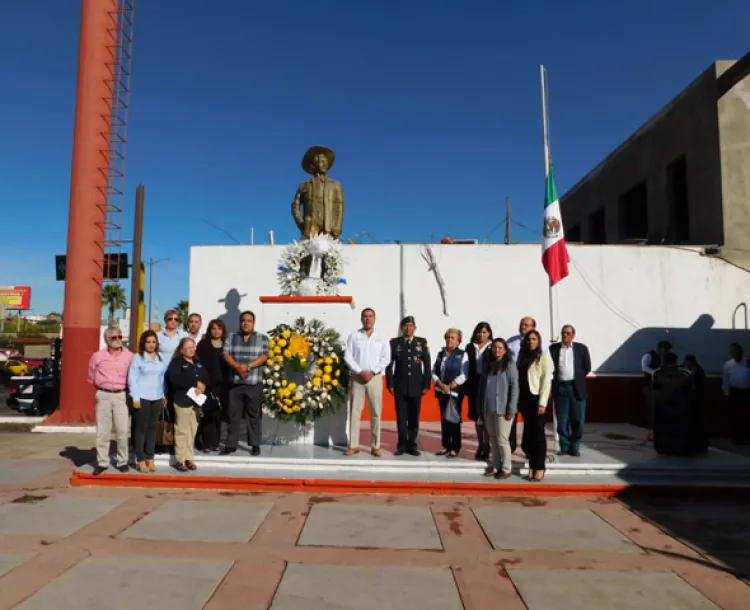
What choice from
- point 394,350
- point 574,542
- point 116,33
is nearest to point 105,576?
point 574,542

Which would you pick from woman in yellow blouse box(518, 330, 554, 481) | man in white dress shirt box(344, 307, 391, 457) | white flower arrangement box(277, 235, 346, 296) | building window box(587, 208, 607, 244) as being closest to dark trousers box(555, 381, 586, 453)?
woman in yellow blouse box(518, 330, 554, 481)

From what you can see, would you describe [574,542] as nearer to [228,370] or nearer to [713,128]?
[228,370]

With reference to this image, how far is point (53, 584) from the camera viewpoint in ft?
11.5

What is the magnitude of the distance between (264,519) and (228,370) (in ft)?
7.27

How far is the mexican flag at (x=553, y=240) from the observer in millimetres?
7414

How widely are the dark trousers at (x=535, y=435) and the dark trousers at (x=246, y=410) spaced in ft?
10.4

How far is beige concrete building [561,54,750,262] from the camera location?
10711 mm

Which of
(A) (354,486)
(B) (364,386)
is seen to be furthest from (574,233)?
(A) (354,486)

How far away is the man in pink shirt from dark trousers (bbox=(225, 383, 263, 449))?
1173mm

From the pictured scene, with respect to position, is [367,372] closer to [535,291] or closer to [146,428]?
[146,428]

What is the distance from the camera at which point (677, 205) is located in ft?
41.8

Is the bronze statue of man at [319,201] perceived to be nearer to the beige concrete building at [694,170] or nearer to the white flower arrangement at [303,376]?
the white flower arrangement at [303,376]

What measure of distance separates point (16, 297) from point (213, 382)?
78726mm

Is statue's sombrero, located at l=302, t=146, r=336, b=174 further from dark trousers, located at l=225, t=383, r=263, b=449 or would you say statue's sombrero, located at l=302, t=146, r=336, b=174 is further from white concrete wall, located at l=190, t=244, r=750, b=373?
dark trousers, located at l=225, t=383, r=263, b=449
